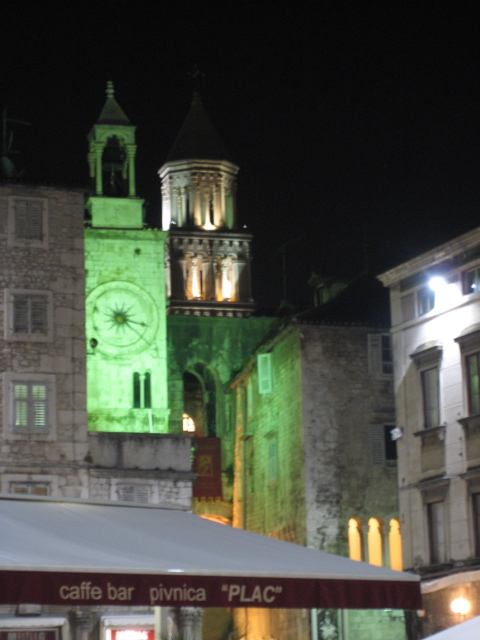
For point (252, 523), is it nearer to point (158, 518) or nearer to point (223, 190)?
point (223, 190)

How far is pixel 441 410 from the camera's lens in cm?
3356

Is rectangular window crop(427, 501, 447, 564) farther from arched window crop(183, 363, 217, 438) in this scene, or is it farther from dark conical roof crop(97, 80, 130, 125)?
dark conical roof crop(97, 80, 130, 125)

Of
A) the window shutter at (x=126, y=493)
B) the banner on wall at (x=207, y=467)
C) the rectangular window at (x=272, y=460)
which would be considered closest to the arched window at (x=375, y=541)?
the rectangular window at (x=272, y=460)

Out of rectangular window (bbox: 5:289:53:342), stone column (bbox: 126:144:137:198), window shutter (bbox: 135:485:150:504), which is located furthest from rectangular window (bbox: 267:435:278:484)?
stone column (bbox: 126:144:137:198)

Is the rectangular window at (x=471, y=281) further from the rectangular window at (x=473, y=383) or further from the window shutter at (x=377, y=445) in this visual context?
the window shutter at (x=377, y=445)

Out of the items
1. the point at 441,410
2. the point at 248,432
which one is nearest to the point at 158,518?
the point at 441,410

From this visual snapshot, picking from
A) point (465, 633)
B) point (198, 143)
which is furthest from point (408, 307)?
point (198, 143)

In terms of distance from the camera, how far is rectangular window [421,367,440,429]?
34.1 m

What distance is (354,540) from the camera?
4241 centimetres

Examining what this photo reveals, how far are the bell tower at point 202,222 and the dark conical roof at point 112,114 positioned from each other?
941 centimetres

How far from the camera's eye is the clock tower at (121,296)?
5269 cm

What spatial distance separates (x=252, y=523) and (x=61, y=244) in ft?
53.2

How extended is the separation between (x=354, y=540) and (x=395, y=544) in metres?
1.39

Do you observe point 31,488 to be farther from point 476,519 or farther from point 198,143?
point 198,143
